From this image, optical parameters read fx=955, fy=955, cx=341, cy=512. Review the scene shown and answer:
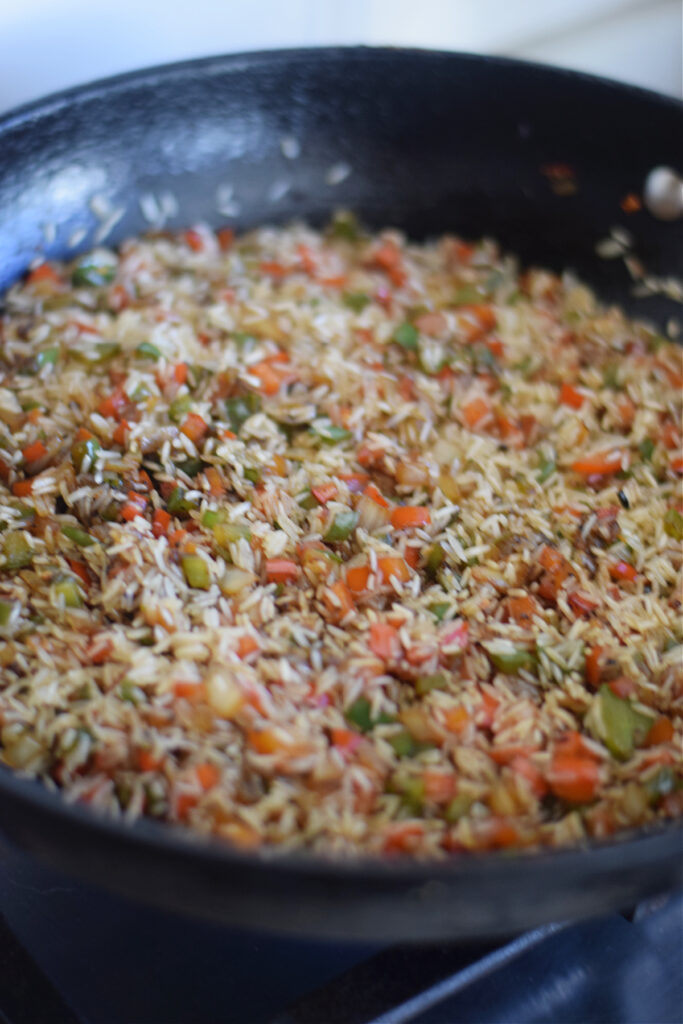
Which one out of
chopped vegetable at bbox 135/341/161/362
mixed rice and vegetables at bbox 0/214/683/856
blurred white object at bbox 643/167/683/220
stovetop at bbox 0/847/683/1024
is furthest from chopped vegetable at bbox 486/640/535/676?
blurred white object at bbox 643/167/683/220

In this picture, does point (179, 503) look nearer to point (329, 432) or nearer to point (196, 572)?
point (196, 572)

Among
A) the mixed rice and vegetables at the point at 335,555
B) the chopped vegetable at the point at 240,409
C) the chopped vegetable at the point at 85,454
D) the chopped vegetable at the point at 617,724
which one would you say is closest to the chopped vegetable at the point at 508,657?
the mixed rice and vegetables at the point at 335,555

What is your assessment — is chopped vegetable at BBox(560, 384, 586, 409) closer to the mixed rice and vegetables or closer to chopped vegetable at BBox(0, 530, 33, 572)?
the mixed rice and vegetables

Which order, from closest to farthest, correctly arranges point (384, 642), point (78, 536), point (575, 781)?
1. point (575, 781)
2. point (384, 642)
3. point (78, 536)

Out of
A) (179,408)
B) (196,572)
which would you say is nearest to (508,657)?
(196,572)

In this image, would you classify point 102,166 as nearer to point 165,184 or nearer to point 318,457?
point 165,184

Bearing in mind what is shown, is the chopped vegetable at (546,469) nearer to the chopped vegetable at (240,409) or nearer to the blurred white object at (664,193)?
the chopped vegetable at (240,409)
